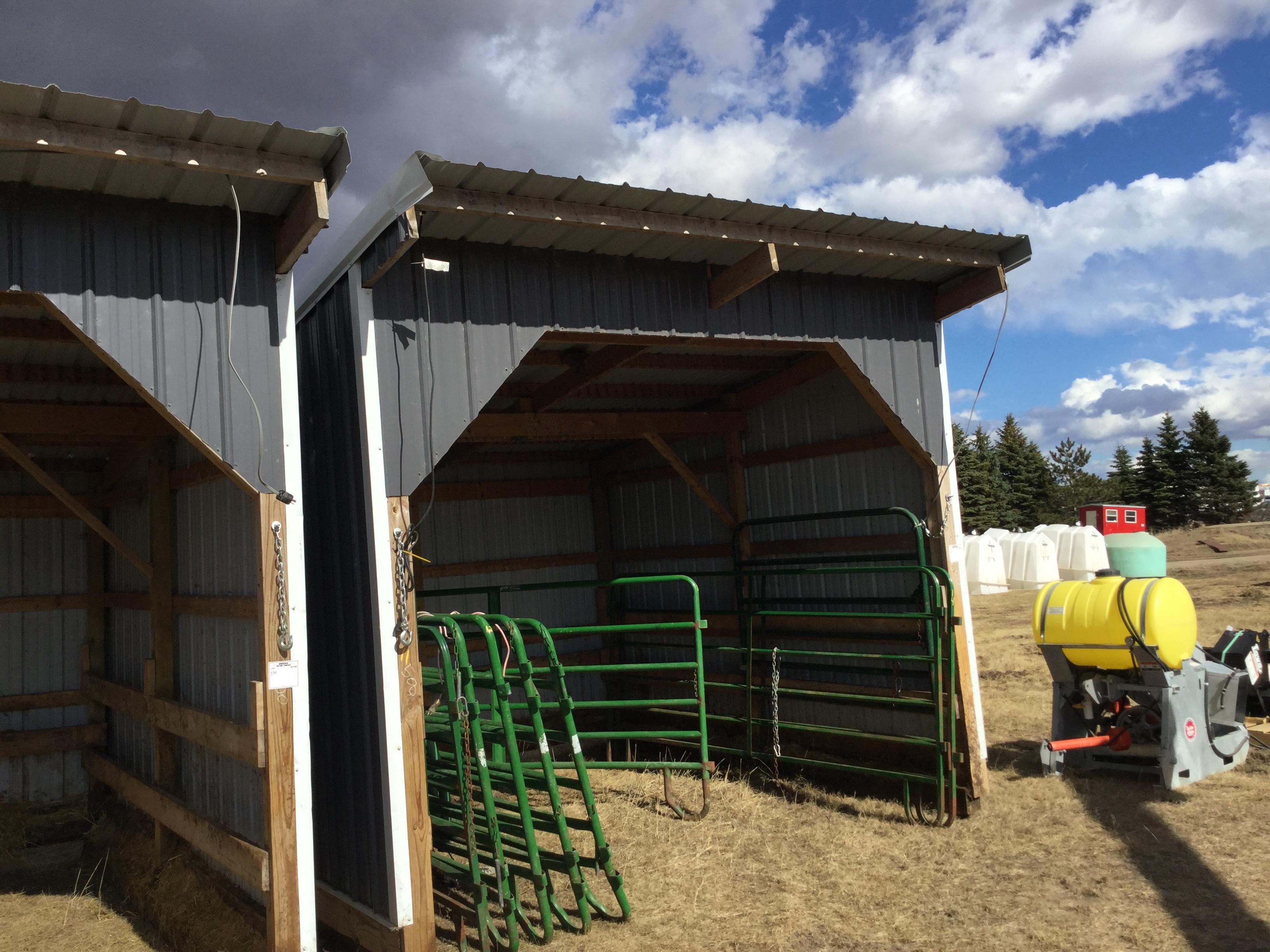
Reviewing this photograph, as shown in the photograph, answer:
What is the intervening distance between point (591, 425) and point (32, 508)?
5034mm

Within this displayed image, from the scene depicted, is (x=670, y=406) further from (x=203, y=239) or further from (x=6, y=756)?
(x=6, y=756)

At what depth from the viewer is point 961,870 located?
5367 mm

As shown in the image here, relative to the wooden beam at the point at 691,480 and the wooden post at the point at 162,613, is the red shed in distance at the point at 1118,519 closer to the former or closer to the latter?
the wooden beam at the point at 691,480

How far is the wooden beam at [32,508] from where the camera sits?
8.35 meters

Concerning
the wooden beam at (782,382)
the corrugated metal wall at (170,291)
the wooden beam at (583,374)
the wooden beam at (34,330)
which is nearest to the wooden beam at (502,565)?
the wooden beam at (583,374)

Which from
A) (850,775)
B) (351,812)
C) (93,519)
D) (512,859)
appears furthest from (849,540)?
Answer: (93,519)

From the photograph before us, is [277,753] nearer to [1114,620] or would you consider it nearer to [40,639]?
[1114,620]

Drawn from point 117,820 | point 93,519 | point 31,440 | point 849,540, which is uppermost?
point 31,440

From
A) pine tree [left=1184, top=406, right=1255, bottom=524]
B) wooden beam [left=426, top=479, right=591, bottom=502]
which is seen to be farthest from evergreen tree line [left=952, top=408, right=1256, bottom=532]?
wooden beam [left=426, top=479, right=591, bottom=502]

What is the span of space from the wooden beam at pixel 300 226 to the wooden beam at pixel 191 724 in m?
2.15

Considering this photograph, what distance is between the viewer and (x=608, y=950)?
14.8ft

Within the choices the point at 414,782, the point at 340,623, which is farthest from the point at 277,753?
the point at 340,623

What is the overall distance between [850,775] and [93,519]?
592cm

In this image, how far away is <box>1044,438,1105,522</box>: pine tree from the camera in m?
43.4
